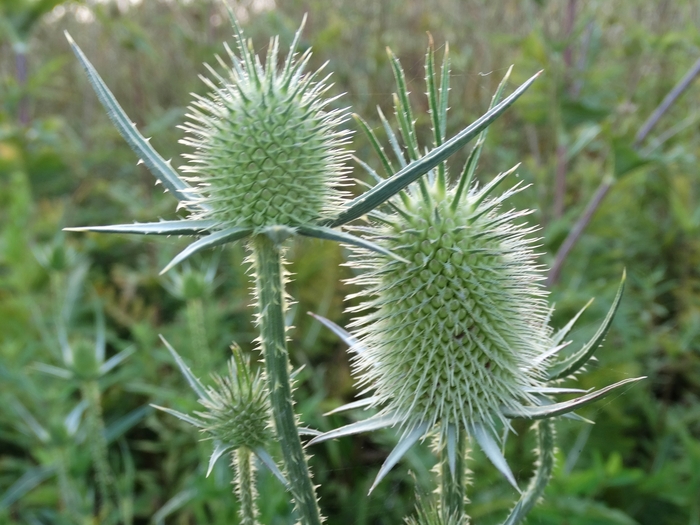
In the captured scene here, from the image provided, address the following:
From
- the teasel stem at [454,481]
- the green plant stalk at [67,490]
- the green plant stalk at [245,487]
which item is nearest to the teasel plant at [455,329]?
the teasel stem at [454,481]

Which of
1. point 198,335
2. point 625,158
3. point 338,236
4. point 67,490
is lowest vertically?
point 67,490

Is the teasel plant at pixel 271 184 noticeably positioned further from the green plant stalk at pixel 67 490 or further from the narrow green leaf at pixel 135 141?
the green plant stalk at pixel 67 490

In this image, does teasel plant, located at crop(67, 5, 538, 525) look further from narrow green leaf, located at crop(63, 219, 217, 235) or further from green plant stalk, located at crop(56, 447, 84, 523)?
green plant stalk, located at crop(56, 447, 84, 523)

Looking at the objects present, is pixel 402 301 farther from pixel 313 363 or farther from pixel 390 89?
pixel 390 89

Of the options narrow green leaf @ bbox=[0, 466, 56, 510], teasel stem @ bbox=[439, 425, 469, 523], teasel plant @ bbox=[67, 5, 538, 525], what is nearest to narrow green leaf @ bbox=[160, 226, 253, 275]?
teasel plant @ bbox=[67, 5, 538, 525]

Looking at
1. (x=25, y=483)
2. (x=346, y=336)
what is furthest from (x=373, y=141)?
(x=25, y=483)

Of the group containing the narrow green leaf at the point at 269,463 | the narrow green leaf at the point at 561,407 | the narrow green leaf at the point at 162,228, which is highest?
the narrow green leaf at the point at 162,228

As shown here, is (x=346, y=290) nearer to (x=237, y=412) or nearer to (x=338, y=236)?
(x=237, y=412)
